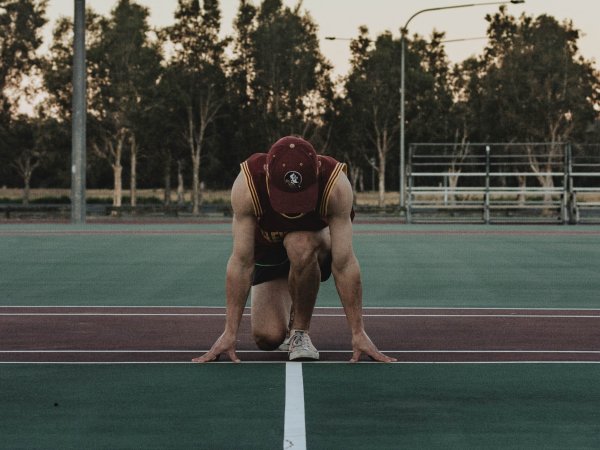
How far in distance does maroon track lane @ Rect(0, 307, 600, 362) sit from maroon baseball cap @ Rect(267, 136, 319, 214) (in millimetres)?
1366

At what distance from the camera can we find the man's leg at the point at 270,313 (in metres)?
9.22

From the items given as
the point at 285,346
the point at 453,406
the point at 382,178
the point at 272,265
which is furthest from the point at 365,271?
the point at 382,178

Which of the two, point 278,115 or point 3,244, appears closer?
point 3,244

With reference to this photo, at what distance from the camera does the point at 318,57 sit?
7338 cm

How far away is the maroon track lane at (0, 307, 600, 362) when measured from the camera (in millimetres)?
9250

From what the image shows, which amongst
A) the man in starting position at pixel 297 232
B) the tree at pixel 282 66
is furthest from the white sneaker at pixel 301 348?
the tree at pixel 282 66

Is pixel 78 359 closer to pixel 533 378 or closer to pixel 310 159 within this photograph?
pixel 310 159

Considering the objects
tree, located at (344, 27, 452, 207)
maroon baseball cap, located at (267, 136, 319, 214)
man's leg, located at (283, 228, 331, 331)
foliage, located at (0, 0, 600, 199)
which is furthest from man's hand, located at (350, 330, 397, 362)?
tree, located at (344, 27, 452, 207)

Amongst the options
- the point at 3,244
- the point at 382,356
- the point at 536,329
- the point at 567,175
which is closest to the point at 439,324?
the point at 536,329

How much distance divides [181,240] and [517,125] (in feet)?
155

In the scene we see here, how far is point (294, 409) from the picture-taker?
6.79 meters

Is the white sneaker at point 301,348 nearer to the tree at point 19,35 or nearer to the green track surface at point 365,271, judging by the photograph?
the green track surface at point 365,271

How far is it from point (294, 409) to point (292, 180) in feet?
5.95

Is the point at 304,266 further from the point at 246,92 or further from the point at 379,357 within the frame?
the point at 246,92
